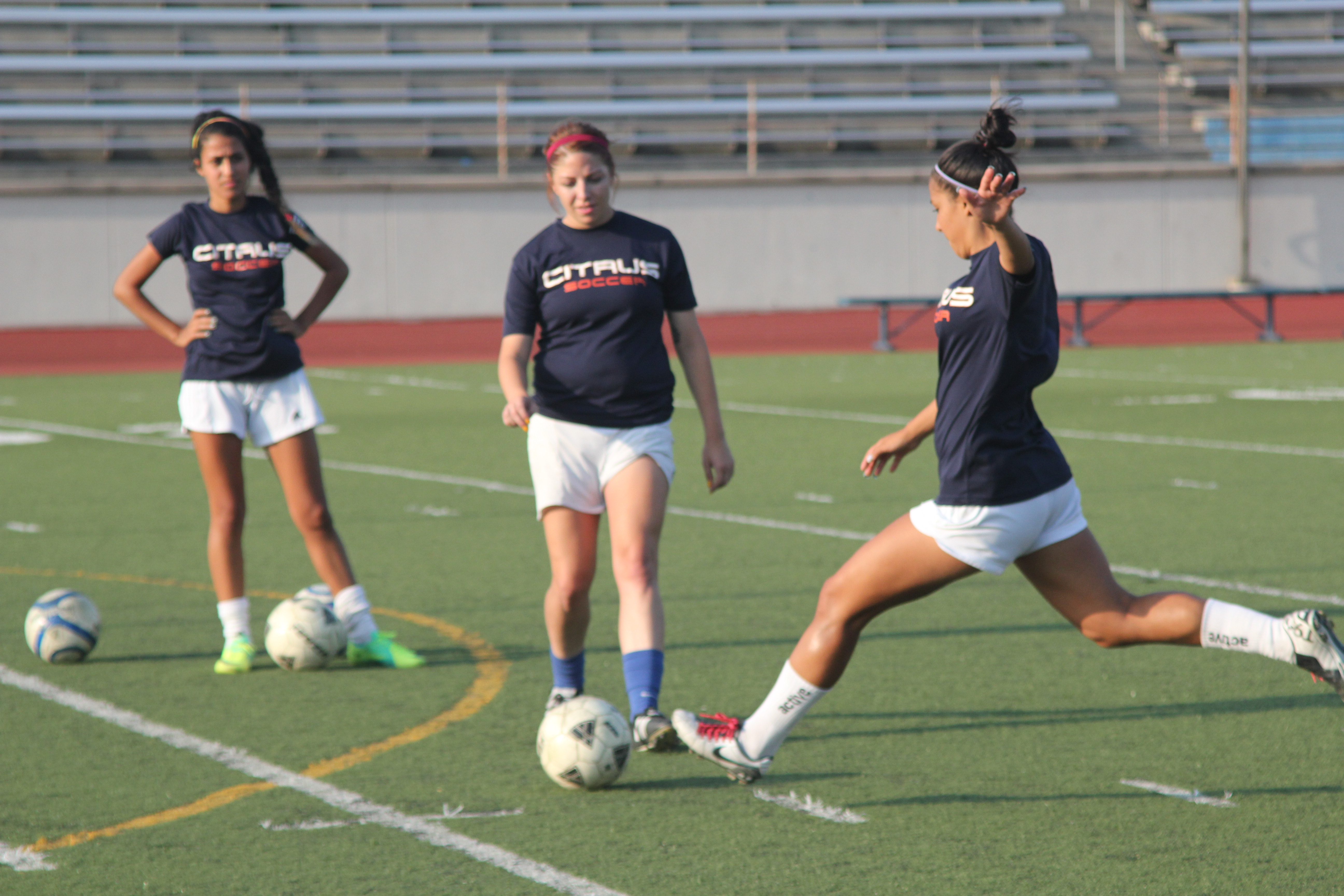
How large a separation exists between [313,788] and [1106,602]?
2.33 metres

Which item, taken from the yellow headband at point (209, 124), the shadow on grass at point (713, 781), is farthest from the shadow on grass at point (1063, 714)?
the yellow headband at point (209, 124)

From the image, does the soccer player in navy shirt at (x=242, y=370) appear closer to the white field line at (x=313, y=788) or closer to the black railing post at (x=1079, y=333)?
the white field line at (x=313, y=788)

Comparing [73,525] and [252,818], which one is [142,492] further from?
[252,818]

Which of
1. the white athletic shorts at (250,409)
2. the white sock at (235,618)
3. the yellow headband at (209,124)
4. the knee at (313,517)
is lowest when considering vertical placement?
the white sock at (235,618)

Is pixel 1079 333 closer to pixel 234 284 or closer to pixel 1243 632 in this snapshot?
pixel 234 284

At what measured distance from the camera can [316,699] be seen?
5613 mm

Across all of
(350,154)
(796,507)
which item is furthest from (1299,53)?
(796,507)

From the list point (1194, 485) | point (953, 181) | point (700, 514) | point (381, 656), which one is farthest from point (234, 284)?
point (1194, 485)

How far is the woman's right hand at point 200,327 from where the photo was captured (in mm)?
5961

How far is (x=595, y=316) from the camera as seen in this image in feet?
15.9

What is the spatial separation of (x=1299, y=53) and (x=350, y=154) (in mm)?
18912

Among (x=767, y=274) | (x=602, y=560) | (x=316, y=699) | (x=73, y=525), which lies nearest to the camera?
(x=316, y=699)

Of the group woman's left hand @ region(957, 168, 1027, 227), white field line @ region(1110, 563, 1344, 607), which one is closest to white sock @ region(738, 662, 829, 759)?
woman's left hand @ region(957, 168, 1027, 227)

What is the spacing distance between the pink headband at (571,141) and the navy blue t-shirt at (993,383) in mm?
1369
